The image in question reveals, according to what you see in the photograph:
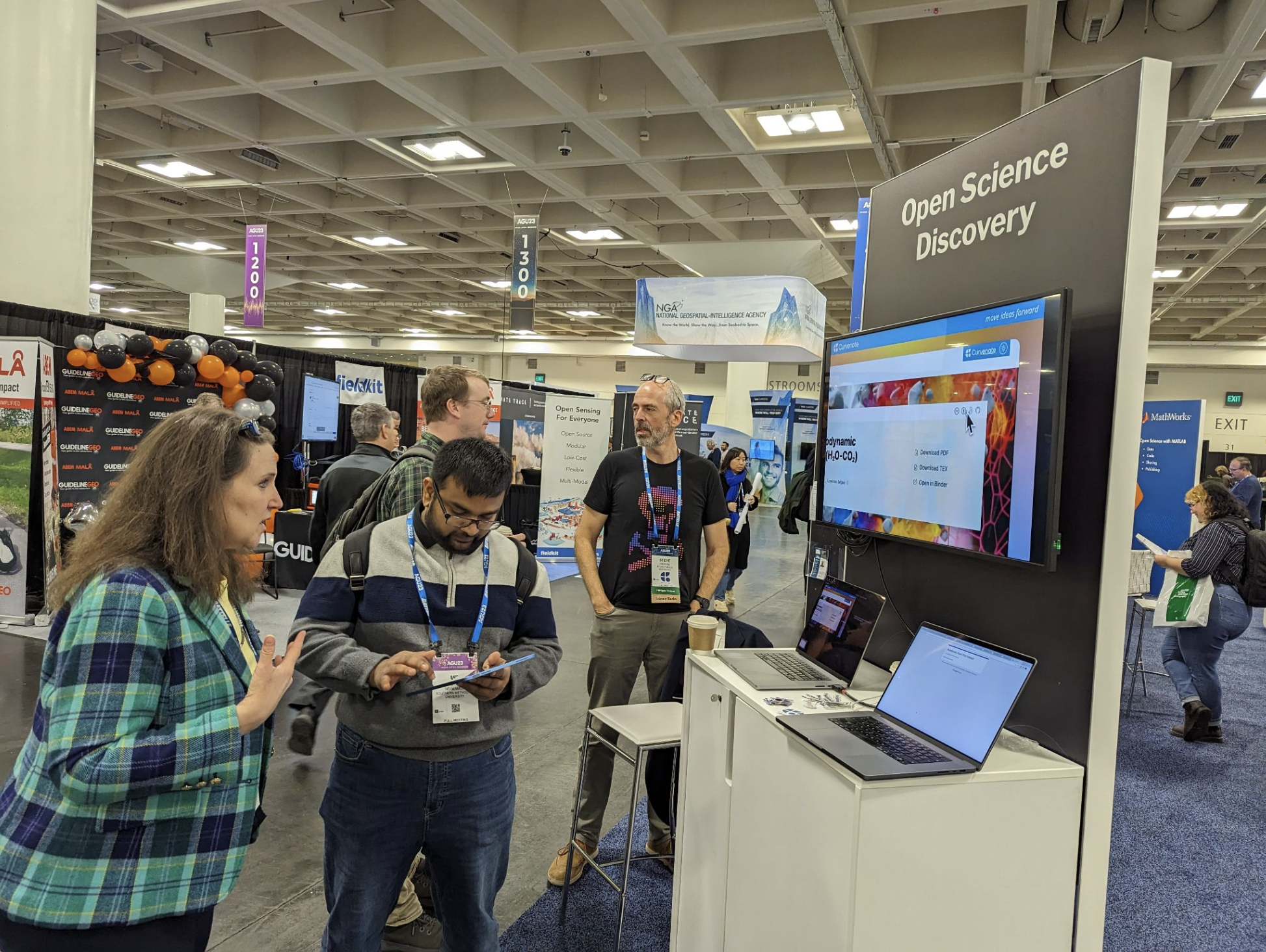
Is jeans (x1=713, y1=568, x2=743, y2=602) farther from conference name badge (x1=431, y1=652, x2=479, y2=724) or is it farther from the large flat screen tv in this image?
conference name badge (x1=431, y1=652, x2=479, y2=724)

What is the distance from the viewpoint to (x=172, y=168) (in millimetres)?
8758

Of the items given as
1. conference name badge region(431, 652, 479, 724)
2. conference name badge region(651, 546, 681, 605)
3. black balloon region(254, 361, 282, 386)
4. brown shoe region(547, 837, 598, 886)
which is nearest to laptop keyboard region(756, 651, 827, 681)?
conference name badge region(651, 546, 681, 605)

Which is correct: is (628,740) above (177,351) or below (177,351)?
below

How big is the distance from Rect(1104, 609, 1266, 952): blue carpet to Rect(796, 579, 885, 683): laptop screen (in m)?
1.47

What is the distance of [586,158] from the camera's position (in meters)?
7.49

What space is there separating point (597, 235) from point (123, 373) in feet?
19.9

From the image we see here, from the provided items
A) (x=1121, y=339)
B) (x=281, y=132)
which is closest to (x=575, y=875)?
(x=1121, y=339)

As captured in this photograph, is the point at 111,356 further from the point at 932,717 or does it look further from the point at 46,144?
the point at 932,717

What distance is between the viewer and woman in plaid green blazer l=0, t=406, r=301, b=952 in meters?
1.05

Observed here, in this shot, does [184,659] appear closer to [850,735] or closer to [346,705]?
[346,705]

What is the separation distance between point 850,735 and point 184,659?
1.17 metres

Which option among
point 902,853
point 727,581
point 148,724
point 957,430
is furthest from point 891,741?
point 727,581

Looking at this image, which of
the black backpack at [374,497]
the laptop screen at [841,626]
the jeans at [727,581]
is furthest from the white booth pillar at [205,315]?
the laptop screen at [841,626]

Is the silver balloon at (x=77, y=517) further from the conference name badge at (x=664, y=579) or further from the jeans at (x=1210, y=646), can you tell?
the jeans at (x=1210, y=646)
